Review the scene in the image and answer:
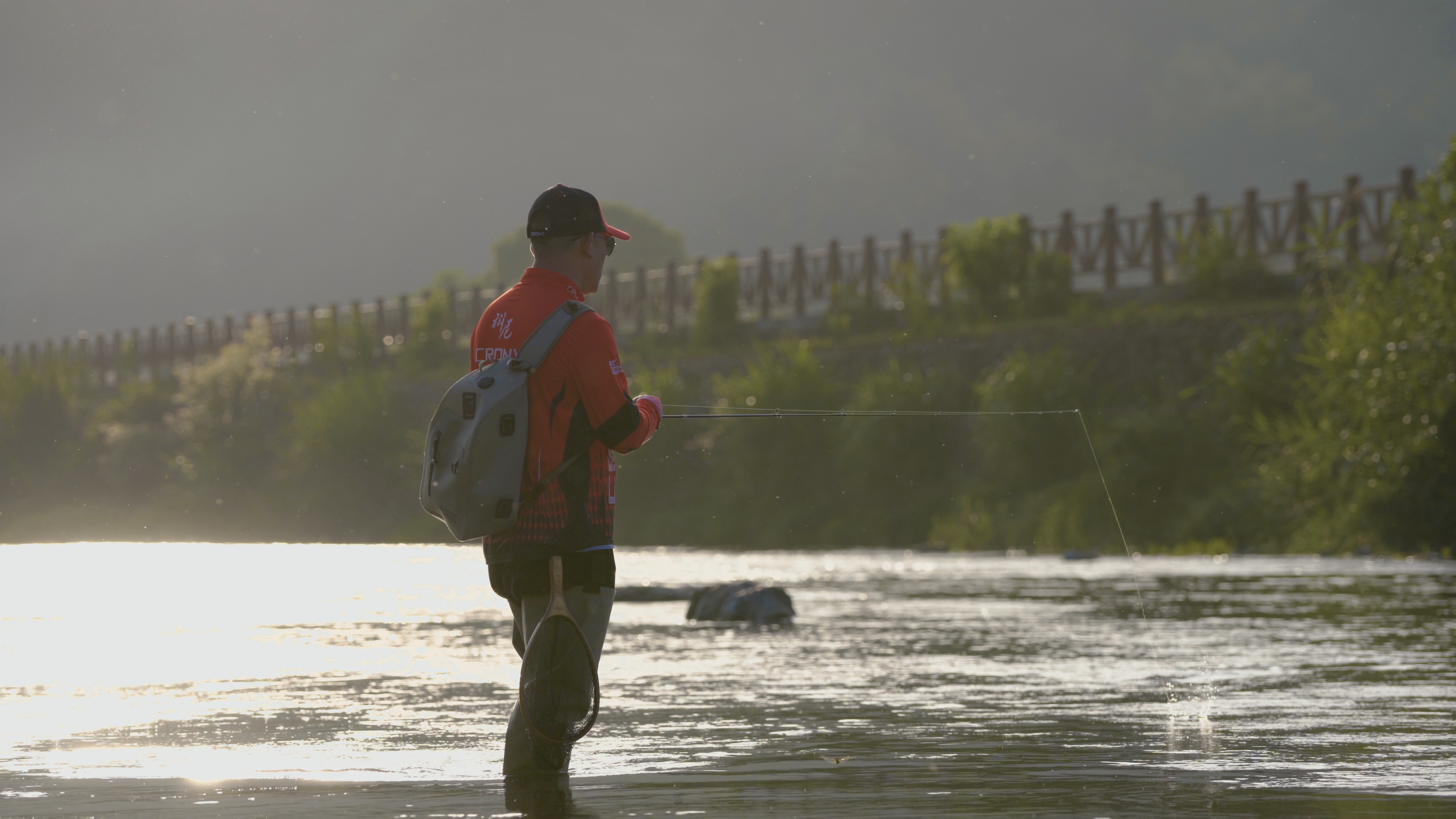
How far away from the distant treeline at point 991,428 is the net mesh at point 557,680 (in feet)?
56.5

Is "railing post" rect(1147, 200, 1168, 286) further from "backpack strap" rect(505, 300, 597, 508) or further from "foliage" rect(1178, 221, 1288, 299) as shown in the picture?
"backpack strap" rect(505, 300, 597, 508)

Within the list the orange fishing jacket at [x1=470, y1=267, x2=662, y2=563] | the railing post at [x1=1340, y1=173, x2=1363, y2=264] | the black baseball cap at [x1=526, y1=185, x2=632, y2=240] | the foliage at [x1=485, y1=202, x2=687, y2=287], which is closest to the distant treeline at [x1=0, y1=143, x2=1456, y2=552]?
the railing post at [x1=1340, y1=173, x2=1363, y2=264]

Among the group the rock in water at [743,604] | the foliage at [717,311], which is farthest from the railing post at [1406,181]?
the rock in water at [743,604]

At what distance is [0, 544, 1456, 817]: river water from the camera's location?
443 centimetres

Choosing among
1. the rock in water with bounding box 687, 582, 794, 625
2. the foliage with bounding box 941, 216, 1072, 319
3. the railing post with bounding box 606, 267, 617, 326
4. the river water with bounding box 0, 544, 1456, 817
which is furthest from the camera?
the railing post with bounding box 606, 267, 617, 326

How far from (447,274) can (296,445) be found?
99193 millimetres

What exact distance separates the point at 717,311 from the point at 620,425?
35.3 meters

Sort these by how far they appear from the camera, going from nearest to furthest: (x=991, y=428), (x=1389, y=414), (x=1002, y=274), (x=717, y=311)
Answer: (x=1389, y=414), (x=991, y=428), (x=1002, y=274), (x=717, y=311)

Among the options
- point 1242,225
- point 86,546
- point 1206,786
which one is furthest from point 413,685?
point 1242,225

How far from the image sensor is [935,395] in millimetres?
30578

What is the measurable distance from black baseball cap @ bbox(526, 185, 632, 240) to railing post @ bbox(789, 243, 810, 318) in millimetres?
36247

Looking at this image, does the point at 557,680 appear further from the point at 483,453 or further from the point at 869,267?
the point at 869,267

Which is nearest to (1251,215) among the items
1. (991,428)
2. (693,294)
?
(991,428)

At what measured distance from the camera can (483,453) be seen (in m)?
4.43
